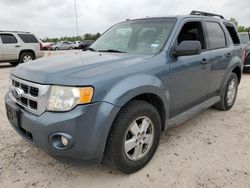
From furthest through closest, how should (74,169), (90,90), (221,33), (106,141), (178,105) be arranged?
(221,33) < (178,105) < (74,169) < (106,141) < (90,90)

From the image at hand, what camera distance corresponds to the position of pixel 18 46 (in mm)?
12484

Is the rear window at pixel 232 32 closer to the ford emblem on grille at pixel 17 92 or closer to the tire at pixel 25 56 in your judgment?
the ford emblem on grille at pixel 17 92

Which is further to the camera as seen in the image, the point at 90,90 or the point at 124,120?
the point at 124,120

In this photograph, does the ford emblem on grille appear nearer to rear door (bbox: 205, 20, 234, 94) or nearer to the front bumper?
the front bumper

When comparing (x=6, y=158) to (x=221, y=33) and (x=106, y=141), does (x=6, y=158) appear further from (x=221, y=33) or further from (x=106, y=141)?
(x=221, y=33)

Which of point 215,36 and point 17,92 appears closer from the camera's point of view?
point 17,92

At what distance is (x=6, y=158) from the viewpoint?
3105 millimetres

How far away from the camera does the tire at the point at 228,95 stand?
184 inches

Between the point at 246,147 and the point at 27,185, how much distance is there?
9.10 ft

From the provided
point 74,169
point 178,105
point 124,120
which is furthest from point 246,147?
point 74,169

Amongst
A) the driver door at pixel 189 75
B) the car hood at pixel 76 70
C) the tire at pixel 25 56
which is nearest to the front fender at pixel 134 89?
the car hood at pixel 76 70

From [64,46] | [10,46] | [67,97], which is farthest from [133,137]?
[64,46]

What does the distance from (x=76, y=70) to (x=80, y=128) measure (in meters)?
0.59

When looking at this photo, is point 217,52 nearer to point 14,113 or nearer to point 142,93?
point 142,93
